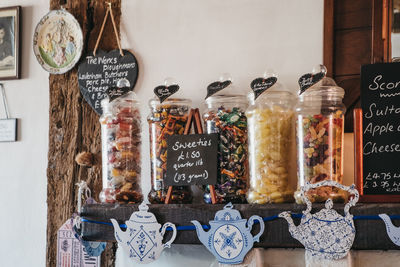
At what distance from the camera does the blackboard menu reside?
1425 millimetres

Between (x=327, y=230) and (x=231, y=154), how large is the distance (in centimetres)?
40

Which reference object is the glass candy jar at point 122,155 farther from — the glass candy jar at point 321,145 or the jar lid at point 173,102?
the glass candy jar at point 321,145

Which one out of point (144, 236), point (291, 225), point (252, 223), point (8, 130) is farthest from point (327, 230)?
point (8, 130)

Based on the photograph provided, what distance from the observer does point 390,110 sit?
4.74 ft

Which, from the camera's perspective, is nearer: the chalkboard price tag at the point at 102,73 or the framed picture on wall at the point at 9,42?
the chalkboard price tag at the point at 102,73

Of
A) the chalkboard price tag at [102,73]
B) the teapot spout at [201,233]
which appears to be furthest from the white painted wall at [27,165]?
the teapot spout at [201,233]


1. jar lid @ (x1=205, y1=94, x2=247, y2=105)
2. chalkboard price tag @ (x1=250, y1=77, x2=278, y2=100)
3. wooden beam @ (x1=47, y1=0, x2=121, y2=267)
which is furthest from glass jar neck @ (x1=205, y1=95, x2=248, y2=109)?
wooden beam @ (x1=47, y1=0, x2=121, y2=267)

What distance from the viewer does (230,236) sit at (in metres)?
1.47

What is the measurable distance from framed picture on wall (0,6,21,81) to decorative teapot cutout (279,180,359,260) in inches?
57.1

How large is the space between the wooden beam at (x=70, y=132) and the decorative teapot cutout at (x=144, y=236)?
50 centimetres

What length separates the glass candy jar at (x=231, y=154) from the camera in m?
1.58

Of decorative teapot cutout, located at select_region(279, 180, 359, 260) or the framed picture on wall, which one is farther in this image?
the framed picture on wall

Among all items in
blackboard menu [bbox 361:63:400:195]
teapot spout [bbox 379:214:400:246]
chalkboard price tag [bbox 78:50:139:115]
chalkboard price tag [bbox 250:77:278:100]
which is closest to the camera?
teapot spout [bbox 379:214:400:246]

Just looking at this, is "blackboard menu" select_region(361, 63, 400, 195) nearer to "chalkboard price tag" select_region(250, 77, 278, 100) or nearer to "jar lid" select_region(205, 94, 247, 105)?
"chalkboard price tag" select_region(250, 77, 278, 100)
